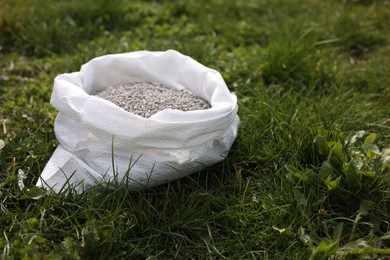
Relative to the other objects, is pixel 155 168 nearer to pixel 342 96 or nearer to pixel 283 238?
pixel 283 238

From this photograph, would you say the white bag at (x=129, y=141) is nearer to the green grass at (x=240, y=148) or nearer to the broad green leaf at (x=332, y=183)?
the green grass at (x=240, y=148)

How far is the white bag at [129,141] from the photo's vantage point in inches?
76.9

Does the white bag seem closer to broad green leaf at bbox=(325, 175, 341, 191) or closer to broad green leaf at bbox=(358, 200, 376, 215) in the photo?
broad green leaf at bbox=(325, 175, 341, 191)

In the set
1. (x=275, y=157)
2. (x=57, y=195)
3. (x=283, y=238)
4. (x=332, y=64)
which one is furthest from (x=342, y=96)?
(x=57, y=195)

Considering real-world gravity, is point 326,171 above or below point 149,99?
below

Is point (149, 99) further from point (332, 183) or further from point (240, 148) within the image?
point (332, 183)

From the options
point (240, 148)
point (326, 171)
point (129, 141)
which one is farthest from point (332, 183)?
point (129, 141)

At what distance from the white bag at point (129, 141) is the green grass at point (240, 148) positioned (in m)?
0.09

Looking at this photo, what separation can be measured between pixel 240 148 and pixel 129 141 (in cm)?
61

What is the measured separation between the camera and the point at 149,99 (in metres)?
2.27

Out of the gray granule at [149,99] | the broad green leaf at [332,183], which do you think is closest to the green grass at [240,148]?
the broad green leaf at [332,183]

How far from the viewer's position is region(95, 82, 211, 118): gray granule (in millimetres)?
2205

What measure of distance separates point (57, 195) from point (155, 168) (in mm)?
413

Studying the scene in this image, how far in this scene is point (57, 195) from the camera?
1945 mm
